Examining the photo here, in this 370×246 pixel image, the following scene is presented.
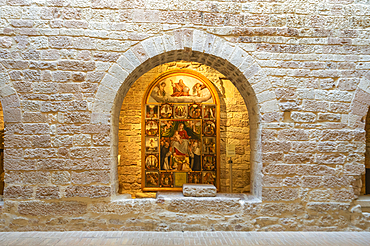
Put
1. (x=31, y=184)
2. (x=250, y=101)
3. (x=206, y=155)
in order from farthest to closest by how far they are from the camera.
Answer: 1. (x=206, y=155)
2. (x=250, y=101)
3. (x=31, y=184)

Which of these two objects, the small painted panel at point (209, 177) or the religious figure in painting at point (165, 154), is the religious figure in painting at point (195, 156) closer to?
the small painted panel at point (209, 177)

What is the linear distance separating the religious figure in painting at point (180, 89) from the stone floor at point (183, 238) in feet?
10.3

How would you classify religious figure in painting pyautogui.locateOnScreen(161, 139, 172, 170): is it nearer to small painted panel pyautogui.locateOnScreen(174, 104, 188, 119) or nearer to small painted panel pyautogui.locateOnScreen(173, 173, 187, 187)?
small painted panel pyautogui.locateOnScreen(173, 173, 187, 187)

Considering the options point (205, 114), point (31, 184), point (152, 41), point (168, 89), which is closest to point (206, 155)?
point (205, 114)

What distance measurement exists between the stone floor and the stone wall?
2.23m

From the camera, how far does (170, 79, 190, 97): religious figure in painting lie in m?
6.14

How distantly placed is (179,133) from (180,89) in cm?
101

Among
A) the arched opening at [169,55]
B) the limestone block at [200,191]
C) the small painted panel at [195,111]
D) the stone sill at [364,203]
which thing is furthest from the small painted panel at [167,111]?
the stone sill at [364,203]

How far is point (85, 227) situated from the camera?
13.1 ft

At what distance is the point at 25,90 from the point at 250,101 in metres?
3.48

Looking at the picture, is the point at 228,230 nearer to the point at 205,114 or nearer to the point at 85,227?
the point at 85,227

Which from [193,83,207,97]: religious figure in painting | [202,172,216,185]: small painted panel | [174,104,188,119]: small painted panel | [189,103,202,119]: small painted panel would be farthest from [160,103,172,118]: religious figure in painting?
[202,172,216,185]: small painted panel

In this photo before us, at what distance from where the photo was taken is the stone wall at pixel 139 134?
616cm

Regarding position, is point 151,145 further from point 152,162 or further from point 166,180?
point 166,180
